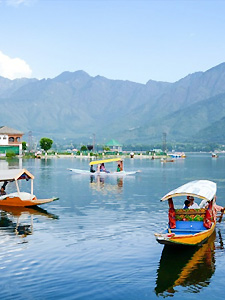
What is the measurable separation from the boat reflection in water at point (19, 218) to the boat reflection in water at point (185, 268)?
35.6ft

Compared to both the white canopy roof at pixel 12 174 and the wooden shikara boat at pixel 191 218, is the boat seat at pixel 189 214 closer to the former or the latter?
the wooden shikara boat at pixel 191 218

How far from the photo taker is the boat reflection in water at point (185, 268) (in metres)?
21.3

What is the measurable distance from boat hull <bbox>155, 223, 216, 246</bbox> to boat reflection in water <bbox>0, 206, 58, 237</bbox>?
1069 cm

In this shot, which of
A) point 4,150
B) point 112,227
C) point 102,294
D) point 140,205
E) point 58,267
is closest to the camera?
point 102,294

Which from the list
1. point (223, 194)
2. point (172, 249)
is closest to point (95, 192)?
point (223, 194)

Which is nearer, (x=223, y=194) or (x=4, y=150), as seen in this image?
(x=223, y=194)

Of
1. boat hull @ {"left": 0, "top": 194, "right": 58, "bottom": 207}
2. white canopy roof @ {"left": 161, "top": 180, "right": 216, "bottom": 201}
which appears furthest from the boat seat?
boat hull @ {"left": 0, "top": 194, "right": 58, "bottom": 207}

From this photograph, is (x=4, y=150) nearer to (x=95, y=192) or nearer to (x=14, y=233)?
(x=95, y=192)

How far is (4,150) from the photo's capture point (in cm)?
17038

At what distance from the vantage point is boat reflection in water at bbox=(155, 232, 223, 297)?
69.9 feet

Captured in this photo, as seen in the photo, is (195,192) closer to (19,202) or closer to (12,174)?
(19,202)

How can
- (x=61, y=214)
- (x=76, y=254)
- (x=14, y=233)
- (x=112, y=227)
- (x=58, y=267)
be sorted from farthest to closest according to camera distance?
(x=61, y=214)
(x=112, y=227)
(x=14, y=233)
(x=76, y=254)
(x=58, y=267)

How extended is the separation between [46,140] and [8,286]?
171 m

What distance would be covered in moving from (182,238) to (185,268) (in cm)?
206
